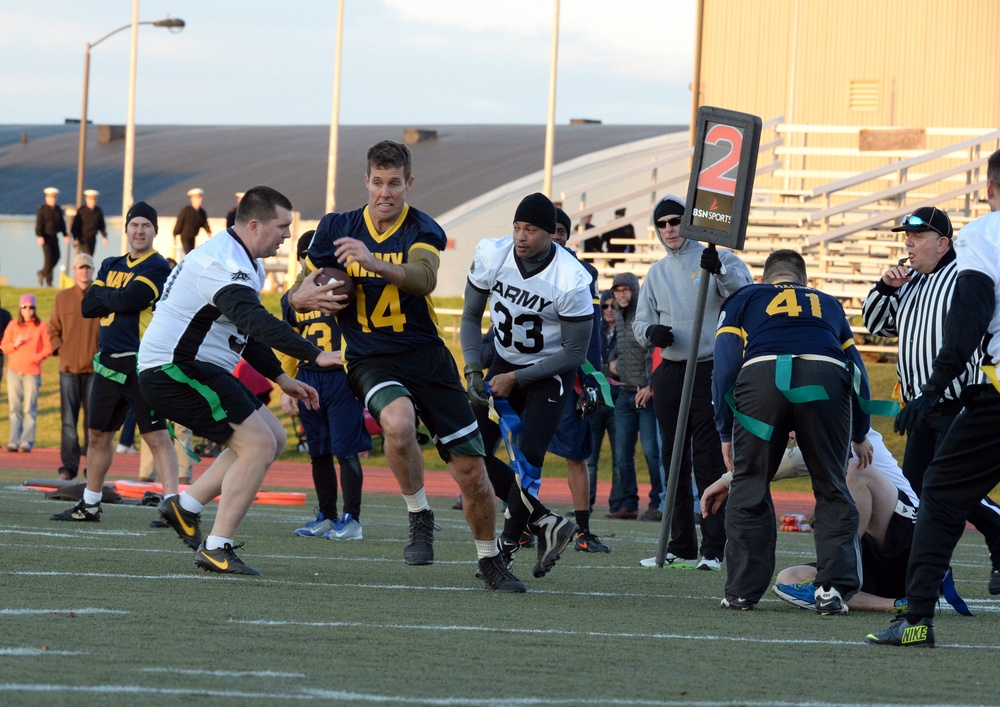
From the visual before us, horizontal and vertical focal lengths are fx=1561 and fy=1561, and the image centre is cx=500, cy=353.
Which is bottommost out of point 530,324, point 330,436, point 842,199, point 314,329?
point 330,436

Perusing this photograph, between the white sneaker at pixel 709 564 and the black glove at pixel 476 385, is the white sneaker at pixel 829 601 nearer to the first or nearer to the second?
the black glove at pixel 476 385

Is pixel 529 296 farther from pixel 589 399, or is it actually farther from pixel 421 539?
pixel 589 399

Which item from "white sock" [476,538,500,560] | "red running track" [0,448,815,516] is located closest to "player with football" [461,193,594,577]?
"white sock" [476,538,500,560]

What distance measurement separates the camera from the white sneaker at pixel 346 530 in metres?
10.4

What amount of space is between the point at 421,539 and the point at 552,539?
2.35 feet

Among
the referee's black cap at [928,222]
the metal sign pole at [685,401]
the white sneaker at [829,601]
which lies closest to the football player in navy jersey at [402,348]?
the white sneaker at [829,601]

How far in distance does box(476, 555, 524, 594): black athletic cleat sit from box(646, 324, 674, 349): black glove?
2393mm

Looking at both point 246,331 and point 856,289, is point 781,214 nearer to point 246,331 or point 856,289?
point 856,289

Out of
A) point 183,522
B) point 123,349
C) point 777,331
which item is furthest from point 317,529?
point 777,331

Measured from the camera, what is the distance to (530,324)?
8.31 meters

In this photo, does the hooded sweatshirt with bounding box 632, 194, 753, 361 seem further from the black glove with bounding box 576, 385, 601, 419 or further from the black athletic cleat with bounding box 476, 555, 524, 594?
the black athletic cleat with bounding box 476, 555, 524, 594

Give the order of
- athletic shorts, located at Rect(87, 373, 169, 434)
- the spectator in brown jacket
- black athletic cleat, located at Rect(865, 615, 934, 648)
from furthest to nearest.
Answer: the spectator in brown jacket
athletic shorts, located at Rect(87, 373, 169, 434)
black athletic cleat, located at Rect(865, 615, 934, 648)

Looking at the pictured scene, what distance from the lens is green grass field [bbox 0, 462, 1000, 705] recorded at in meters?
4.58

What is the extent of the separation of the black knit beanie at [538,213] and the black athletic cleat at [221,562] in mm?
2223
